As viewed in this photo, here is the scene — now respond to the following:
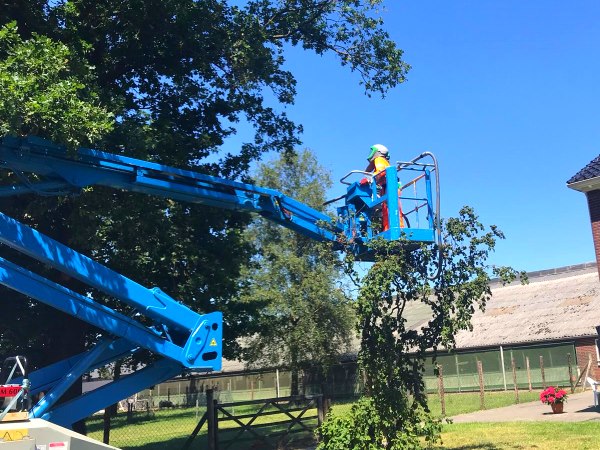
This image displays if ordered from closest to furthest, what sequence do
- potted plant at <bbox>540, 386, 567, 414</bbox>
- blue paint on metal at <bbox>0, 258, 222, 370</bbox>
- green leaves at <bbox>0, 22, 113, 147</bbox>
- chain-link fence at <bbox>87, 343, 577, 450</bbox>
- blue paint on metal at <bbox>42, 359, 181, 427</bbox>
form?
green leaves at <bbox>0, 22, 113, 147</bbox> < blue paint on metal at <bbox>0, 258, 222, 370</bbox> < blue paint on metal at <bbox>42, 359, 181, 427</bbox> < potted plant at <bbox>540, 386, 567, 414</bbox> < chain-link fence at <bbox>87, 343, 577, 450</bbox>

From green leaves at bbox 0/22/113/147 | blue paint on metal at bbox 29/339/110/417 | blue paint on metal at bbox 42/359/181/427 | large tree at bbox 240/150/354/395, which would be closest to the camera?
green leaves at bbox 0/22/113/147

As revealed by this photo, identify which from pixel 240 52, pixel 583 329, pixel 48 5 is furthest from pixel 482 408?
pixel 48 5

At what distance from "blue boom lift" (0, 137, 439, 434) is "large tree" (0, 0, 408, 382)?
1800 mm

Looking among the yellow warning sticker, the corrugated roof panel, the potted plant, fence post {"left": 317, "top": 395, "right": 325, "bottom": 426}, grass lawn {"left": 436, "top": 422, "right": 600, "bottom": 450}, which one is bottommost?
grass lawn {"left": 436, "top": 422, "right": 600, "bottom": 450}

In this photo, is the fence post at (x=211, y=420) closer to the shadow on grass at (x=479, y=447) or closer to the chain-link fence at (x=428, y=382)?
the shadow on grass at (x=479, y=447)

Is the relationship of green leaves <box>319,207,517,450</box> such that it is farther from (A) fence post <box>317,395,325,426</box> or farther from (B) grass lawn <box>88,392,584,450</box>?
(A) fence post <box>317,395,325,426</box>

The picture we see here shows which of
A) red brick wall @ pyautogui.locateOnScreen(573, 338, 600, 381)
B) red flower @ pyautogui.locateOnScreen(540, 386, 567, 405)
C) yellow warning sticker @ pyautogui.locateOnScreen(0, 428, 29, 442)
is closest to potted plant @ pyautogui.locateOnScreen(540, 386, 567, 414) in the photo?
red flower @ pyautogui.locateOnScreen(540, 386, 567, 405)

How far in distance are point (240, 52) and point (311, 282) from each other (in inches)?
820

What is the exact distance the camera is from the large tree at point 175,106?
35.7 feet

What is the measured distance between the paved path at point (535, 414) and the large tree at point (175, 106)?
27.2 feet

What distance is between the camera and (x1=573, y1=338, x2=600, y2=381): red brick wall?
28989 millimetres

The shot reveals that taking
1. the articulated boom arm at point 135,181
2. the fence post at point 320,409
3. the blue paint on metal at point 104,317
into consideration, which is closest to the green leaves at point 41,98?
the articulated boom arm at point 135,181

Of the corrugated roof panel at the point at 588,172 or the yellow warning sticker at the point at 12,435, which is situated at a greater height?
the corrugated roof panel at the point at 588,172

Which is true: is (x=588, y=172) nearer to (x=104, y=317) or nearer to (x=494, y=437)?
(x=494, y=437)
